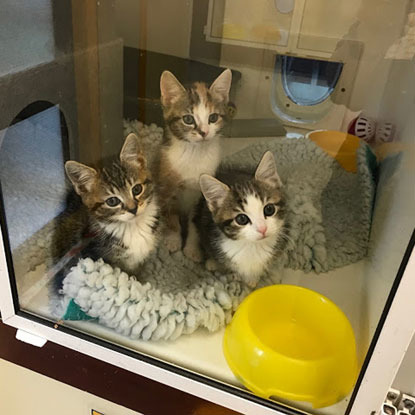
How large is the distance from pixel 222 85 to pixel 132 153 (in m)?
0.19

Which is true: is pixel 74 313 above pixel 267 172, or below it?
below

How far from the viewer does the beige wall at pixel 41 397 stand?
77 cm

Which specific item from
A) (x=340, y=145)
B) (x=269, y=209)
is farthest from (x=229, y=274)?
(x=340, y=145)

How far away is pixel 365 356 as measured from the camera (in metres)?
0.55

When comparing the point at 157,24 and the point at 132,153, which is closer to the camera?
the point at 132,153

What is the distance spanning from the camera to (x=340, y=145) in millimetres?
853

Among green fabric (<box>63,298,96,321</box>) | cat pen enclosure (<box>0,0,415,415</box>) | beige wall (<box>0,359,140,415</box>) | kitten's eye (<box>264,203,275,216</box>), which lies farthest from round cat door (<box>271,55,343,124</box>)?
beige wall (<box>0,359,140,415</box>)

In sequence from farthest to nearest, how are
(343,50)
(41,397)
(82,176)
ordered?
1. (41,397)
2. (343,50)
3. (82,176)

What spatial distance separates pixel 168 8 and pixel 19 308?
58cm

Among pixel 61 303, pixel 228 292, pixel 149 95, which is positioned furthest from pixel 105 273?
pixel 149 95

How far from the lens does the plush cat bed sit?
26.7 inches

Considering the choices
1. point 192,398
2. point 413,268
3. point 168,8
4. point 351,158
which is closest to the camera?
point 413,268

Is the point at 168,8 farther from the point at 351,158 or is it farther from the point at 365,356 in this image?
the point at 365,356

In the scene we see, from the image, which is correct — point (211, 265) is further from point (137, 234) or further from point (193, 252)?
point (137, 234)
